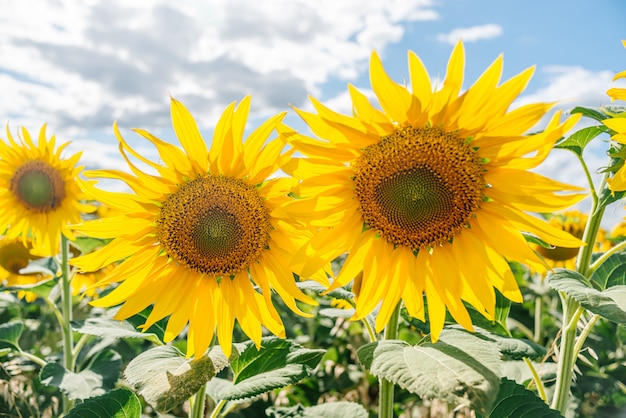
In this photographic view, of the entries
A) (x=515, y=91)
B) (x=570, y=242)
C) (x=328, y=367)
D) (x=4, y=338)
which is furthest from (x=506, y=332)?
(x=4, y=338)

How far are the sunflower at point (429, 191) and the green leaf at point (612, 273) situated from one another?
32.3 inches

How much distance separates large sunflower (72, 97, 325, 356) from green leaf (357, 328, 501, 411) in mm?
353

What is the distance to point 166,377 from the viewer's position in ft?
5.09

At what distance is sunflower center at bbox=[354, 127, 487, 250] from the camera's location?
162 cm

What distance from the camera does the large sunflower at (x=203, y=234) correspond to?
5.69 ft

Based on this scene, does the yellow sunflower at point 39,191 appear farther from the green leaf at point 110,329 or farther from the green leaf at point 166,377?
the green leaf at point 166,377

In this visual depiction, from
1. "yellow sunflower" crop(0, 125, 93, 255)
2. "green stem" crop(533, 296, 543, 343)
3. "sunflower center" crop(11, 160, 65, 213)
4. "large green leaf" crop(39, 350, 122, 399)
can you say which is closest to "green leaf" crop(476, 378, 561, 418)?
"large green leaf" crop(39, 350, 122, 399)

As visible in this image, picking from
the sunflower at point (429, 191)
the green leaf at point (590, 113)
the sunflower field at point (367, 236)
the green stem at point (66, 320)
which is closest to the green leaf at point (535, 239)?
the sunflower field at point (367, 236)

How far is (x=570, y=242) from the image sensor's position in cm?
155

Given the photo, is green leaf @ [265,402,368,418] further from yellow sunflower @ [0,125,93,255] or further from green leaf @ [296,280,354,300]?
yellow sunflower @ [0,125,93,255]

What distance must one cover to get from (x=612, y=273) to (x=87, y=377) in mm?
2319

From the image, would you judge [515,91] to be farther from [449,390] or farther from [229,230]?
[229,230]

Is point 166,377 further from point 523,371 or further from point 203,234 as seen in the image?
point 523,371

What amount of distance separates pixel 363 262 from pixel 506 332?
29.6 inches
